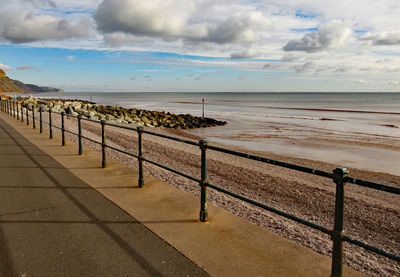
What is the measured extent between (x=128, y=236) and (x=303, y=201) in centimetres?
494

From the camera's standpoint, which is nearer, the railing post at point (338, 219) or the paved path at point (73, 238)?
the railing post at point (338, 219)

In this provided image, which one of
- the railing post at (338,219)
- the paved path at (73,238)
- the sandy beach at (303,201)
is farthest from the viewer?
the sandy beach at (303,201)

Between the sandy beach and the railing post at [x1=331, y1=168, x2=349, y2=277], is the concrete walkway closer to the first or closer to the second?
the railing post at [x1=331, y1=168, x2=349, y2=277]

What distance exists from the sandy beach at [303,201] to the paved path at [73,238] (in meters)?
2.07

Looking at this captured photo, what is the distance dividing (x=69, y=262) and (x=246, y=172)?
738cm

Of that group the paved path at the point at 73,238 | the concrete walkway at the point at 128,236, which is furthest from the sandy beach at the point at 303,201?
the paved path at the point at 73,238

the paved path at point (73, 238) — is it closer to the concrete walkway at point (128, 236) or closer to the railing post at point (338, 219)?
the concrete walkway at point (128, 236)

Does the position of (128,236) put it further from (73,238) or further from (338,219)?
(338,219)

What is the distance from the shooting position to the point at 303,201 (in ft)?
23.9

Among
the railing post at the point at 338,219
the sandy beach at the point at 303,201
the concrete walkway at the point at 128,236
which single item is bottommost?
the sandy beach at the point at 303,201

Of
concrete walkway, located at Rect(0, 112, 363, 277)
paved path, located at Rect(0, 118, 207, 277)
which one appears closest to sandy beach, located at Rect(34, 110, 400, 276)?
concrete walkway, located at Rect(0, 112, 363, 277)

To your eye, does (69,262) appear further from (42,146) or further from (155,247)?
(42,146)

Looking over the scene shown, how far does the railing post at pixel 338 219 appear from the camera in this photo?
2500 millimetres

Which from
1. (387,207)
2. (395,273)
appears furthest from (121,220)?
(387,207)
